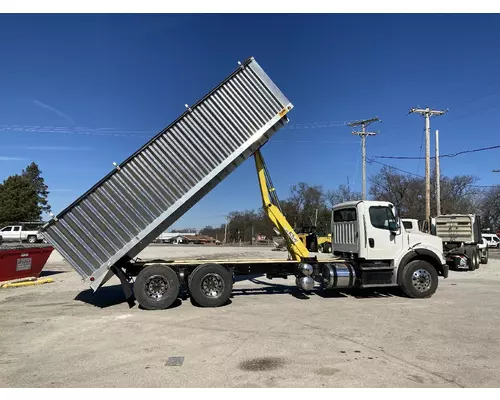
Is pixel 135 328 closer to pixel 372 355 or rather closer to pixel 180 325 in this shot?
pixel 180 325

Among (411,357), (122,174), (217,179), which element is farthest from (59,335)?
(411,357)

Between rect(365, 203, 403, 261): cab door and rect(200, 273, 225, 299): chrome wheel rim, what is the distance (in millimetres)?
3874

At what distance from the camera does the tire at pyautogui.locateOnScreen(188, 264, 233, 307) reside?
945cm

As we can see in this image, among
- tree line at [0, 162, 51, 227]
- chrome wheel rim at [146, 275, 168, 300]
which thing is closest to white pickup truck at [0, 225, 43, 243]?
tree line at [0, 162, 51, 227]

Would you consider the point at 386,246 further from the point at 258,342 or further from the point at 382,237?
the point at 258,342

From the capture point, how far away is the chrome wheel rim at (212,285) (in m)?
9.57

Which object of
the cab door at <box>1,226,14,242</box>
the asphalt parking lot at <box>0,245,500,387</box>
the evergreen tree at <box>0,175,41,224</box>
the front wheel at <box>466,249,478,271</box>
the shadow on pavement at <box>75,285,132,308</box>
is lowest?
the shadow on pavement at <box>75,285,132,308</box>

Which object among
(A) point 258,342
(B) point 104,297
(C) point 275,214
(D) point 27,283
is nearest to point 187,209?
(C) point 275,214

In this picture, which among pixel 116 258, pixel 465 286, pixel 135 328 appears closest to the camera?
pixel 135 328

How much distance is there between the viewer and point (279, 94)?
31.7 ft

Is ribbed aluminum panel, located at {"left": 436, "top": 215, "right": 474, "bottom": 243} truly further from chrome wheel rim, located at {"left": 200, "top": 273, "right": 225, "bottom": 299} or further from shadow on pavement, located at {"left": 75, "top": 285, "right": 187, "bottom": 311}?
shadow on pavement, located at {"left": 75, "top": 285, "right": 187, "bottom": 311}

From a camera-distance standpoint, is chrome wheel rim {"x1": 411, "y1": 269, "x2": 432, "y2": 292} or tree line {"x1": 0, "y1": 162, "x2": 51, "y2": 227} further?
tree line {"x1": 0, "y1": 162, "x2": 51, "y2": 227}

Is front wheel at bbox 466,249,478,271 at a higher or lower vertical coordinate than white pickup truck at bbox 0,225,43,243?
lower

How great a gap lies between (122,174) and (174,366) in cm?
518
